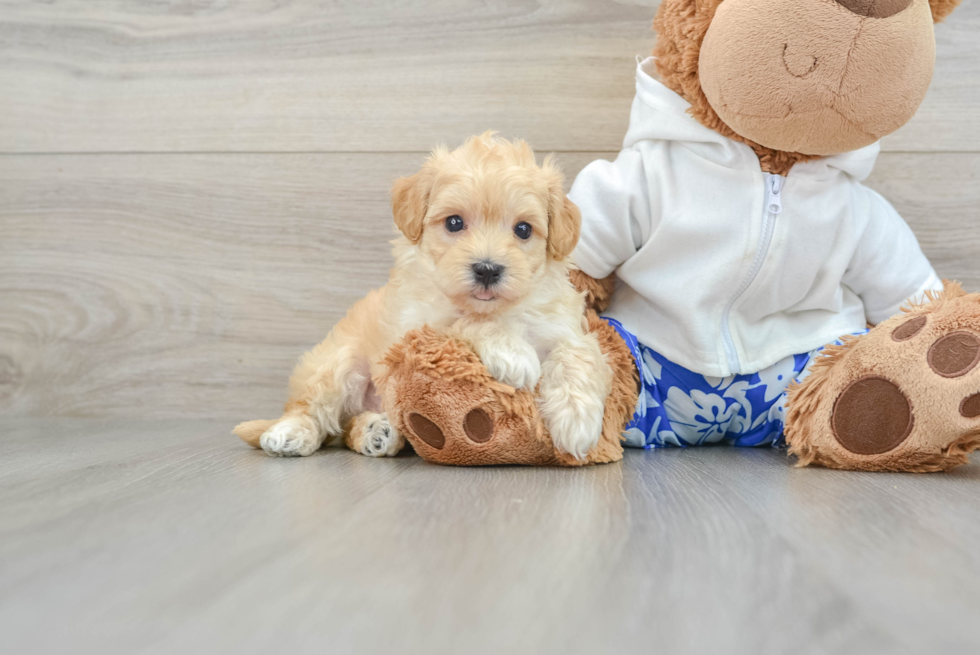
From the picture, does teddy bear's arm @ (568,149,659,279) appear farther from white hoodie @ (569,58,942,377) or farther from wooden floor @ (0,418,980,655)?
wooden floor @ (0,418,980,655)

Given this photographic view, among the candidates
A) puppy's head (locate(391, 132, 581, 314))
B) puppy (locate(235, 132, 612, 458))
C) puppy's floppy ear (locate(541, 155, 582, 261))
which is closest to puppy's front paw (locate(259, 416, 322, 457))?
puppy (locate(235, 132, 612, 458))

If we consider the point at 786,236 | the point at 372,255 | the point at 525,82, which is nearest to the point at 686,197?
the point at 786,236

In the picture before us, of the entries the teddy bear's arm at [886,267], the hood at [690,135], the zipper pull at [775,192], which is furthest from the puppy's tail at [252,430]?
the teddy bear's arm at [886,267]

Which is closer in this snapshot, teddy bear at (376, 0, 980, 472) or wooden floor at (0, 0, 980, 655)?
teddy bear at (376, 0, 980, 472)

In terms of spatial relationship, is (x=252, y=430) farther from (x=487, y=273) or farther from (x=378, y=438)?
(x=487, y=273)

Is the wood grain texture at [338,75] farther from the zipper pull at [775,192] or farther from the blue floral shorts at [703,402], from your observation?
the blue floral shorts at [703,402]

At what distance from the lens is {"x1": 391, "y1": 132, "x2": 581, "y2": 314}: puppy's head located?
3.55 ft

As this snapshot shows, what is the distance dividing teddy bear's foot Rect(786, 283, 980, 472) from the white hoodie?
170 millimetres

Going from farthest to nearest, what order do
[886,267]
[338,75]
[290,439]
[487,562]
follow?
[338,75], [886,267], [290,439], [487,562]

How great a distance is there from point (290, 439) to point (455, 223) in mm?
462

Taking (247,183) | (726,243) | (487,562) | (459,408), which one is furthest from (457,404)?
(247,183)

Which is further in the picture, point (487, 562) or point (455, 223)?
point (455, 223)

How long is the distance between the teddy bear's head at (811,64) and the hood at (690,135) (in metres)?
0.05

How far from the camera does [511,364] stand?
1.10 metres
